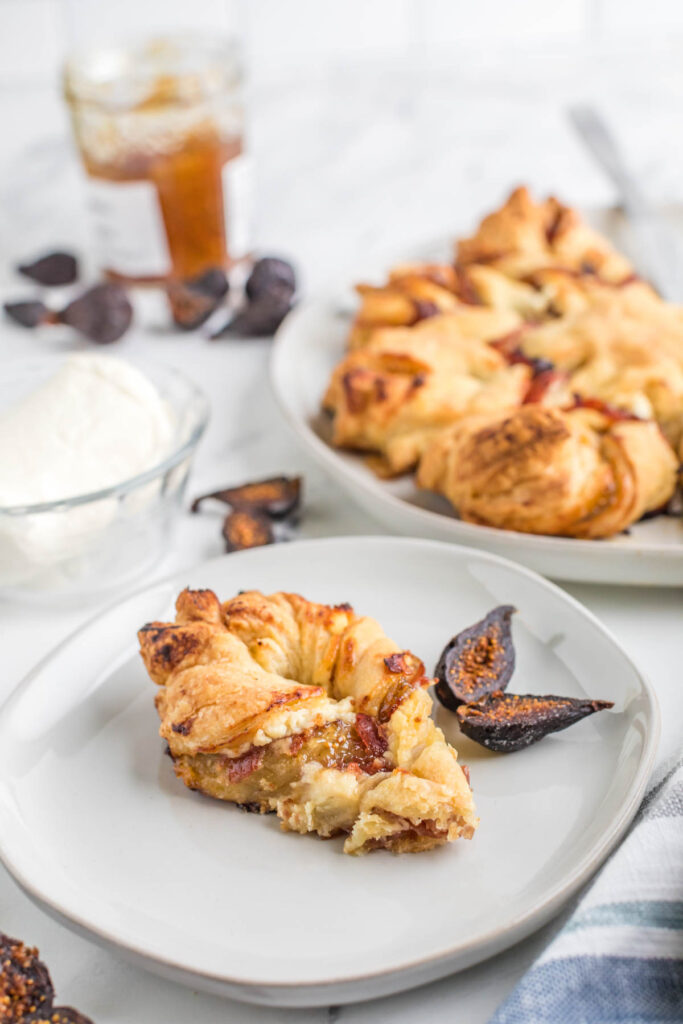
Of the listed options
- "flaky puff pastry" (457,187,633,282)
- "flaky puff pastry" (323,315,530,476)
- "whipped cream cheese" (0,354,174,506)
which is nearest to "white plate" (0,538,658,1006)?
"whipped cream cheese" (0,354,174,506)

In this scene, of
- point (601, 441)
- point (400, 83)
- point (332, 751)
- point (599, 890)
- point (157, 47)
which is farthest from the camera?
point (400, 83)

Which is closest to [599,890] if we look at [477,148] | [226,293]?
[226,293]

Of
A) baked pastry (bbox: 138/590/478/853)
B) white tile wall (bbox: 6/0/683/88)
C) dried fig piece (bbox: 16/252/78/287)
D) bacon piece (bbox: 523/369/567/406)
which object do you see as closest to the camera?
baked pastry (bbox: 138/590/478/853)

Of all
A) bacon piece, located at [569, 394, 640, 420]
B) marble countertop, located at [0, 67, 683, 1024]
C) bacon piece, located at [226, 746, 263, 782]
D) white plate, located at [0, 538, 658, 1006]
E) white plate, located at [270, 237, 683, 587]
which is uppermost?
bacon piece, located at [226, 746, 263, 782]

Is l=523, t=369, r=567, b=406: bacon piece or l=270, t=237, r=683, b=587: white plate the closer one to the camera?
l=270, t=237, r=683, b=587: white plate

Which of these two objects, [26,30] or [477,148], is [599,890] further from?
[26,30]

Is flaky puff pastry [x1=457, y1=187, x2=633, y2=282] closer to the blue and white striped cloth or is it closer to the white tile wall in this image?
the blue and white striped cloth

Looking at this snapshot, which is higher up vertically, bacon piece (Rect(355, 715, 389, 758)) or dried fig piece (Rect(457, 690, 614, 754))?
bacon piece (Rect(355, 715, 389, 758))
